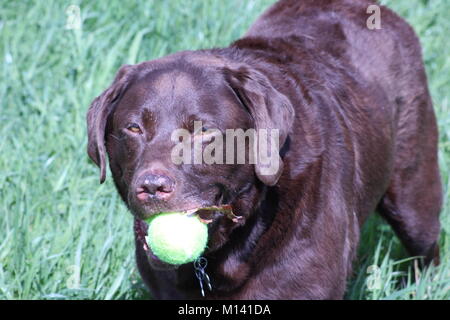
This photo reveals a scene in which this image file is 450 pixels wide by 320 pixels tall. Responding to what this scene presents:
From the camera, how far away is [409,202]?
4.27m

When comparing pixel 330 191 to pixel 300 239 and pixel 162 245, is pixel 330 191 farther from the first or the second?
pixel 162 245

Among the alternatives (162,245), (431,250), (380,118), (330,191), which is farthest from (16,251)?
(431,250)

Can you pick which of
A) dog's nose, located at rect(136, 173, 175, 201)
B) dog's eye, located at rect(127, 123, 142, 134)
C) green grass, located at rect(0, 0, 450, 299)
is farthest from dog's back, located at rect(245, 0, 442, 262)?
dog's nose, located at rect(136, 173, 175, 201)

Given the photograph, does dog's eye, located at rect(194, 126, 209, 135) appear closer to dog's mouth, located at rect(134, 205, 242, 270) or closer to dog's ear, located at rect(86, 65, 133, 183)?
dog's mouth, located at rect(134, 205, 242, 270)

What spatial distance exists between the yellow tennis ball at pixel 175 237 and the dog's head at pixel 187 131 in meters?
0.04

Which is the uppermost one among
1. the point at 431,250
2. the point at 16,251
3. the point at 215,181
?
the point at 215,181

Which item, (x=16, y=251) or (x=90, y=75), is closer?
(x=16, y=251)

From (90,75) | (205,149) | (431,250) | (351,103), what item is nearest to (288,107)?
(205,149)

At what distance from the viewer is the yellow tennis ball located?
292 cm

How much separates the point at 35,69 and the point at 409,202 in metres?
2.57

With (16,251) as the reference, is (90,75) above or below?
above

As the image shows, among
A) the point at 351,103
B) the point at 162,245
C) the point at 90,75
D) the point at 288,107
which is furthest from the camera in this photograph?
the point at 90,75

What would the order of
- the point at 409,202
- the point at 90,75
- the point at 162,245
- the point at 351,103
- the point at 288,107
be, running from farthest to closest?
the point at 90,75 < the point at 409,202 < the point at 351,103 < the point at 288,107 < the point at 162,245

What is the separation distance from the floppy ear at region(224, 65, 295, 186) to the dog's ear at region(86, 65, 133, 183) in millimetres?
462
